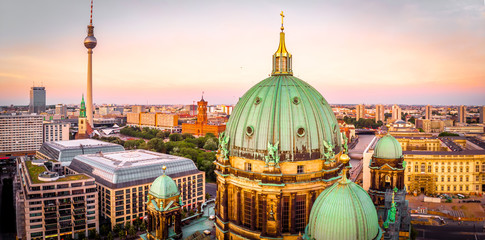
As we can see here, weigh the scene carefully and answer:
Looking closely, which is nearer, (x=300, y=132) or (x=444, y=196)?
(x=300, y=132)

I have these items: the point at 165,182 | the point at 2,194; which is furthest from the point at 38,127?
the point at 165,182

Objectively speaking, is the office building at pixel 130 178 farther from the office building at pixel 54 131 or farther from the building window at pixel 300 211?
the office building at pixel 54 131

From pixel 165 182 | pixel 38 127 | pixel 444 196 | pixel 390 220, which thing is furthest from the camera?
pixel 38 127

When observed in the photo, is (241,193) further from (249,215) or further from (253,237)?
(253,237)

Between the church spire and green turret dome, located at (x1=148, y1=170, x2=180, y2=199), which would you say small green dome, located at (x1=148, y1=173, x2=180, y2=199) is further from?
the church spire

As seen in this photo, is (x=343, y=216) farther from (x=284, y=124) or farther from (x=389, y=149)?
(x=389, y=149)

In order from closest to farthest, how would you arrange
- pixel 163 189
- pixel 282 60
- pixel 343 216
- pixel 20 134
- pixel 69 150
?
pixel 343 216, pixel 163 189, pixel 282 60, pixel 69 150, pixel 20 134

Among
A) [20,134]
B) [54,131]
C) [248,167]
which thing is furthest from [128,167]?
[54,131]
